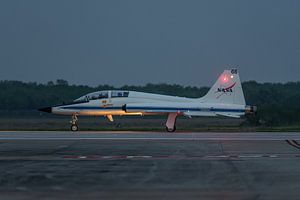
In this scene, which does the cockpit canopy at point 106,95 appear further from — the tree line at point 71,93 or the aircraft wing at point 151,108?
the tree line at point 71,93

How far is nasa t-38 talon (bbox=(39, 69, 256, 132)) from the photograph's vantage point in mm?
38156

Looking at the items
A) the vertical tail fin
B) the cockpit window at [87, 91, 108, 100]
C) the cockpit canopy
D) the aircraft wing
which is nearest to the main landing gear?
the aircraft wing

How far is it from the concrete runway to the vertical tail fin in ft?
46.1

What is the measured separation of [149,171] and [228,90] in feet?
78.8

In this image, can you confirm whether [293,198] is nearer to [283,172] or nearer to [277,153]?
[283,172]

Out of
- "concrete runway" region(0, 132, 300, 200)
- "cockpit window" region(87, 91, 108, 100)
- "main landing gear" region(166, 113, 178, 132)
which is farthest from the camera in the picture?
"cockpit window" region(87, 91, 108, 100)

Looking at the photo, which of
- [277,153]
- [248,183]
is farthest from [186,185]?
[277,153]

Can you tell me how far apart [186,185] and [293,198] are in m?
2.49

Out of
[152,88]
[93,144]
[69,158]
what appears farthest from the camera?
[152,88]

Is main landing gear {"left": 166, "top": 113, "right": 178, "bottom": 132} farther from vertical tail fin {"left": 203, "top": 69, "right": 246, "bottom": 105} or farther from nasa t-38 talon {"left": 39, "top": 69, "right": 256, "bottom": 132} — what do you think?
vertical tail fin {"left": 203, "top": 69, "right": 246, "bottom": 105}

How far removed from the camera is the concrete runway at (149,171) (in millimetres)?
11875

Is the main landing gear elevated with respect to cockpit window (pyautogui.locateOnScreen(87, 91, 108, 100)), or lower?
lower

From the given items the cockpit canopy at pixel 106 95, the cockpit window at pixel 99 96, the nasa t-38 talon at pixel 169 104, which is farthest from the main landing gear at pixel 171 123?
the cockpit window at pixel 99 96

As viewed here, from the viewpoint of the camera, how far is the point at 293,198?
442 inches
